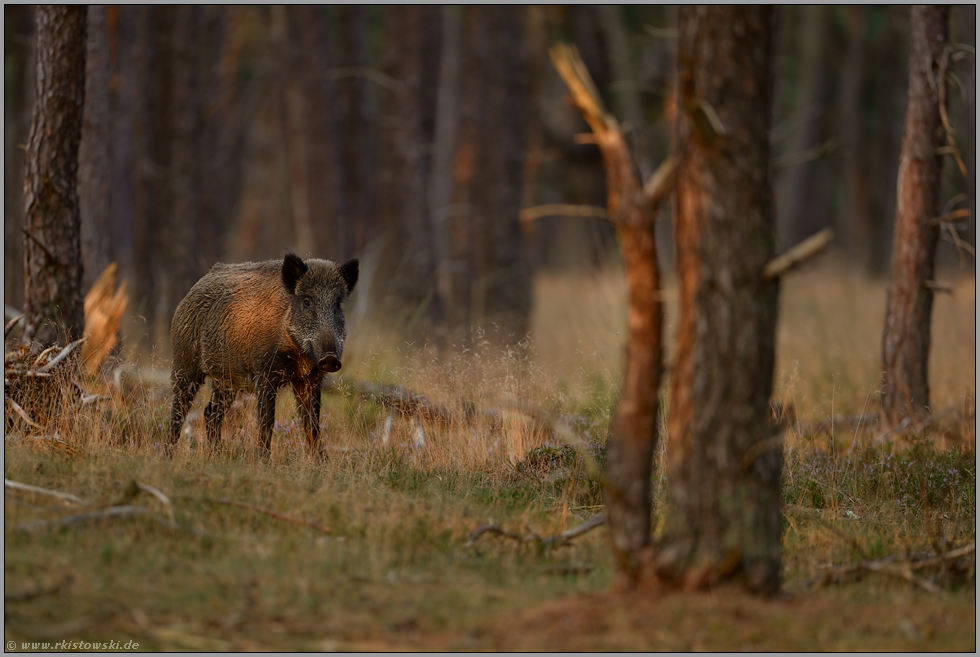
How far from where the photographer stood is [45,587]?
424cm

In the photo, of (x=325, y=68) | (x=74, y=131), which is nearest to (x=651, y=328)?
(x=74, y=131)

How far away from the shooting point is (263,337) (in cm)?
689

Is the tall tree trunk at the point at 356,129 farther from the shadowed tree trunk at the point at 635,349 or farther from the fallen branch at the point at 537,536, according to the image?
the shadowed tree trunk at the point at 635,349

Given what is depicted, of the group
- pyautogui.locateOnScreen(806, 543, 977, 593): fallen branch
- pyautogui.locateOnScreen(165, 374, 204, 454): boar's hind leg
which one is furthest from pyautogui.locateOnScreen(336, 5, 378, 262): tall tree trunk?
pyautogui.locateOnScreen(806, 543, 977, 593): fallen branch

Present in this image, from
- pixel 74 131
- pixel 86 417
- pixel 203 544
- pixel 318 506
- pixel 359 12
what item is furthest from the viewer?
pixel 359 12

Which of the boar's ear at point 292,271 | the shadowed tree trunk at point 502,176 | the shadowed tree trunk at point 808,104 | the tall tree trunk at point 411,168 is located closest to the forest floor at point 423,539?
the boar's ear at point 292,271

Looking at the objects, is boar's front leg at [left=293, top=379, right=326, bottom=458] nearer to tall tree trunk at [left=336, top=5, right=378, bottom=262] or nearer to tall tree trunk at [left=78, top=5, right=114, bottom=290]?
tall tree trunk at [left=78, top=5, right=114, bottom=290]

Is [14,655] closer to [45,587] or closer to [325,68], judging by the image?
[45,587]

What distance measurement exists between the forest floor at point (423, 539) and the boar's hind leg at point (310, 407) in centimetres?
21

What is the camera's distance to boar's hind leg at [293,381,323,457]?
268 inches

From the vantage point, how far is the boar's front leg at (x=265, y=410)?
22.0ft

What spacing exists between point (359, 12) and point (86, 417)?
1561 centimetres

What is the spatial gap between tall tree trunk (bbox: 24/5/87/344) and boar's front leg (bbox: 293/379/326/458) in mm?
1931

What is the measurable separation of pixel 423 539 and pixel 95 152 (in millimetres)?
6767
